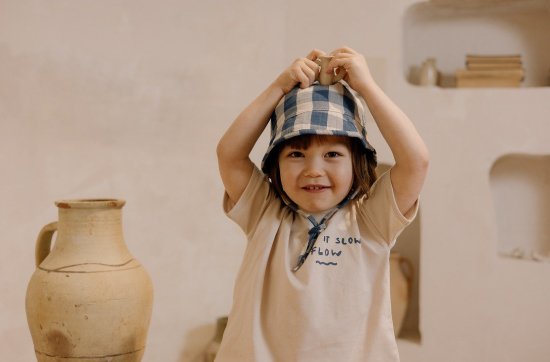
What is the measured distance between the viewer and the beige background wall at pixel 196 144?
235cm

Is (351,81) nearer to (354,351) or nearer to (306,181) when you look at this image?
(306,181)

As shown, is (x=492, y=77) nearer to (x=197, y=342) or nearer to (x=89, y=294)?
(x=197, y=342)

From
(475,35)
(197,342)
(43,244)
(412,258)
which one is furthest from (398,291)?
(43,244)

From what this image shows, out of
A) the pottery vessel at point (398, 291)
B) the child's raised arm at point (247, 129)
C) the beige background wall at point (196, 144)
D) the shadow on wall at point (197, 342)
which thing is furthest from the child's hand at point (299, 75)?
the pottery vessel at point (398, 291)

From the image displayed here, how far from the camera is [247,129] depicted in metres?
1.40

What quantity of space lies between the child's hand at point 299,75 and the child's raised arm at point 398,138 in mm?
49

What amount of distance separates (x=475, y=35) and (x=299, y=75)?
7.91 feet

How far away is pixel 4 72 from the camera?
2271 millimetres

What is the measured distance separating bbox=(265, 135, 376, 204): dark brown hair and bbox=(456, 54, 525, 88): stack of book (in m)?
1.99

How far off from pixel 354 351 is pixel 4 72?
1628 mm

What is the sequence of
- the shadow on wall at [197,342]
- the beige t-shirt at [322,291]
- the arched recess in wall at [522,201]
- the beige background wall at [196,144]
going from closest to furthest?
the beige t-shirt at [322,291] → the beige background wall at [196,144] → the shadow on wall at [197,342] → the arched recess in wall at [522,201]

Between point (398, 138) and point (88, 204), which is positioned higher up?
point (398, 138)

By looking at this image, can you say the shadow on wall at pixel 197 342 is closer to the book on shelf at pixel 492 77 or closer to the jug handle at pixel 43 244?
the jug handle at pixel 43 244

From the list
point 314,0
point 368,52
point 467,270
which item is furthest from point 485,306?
point 314,0
